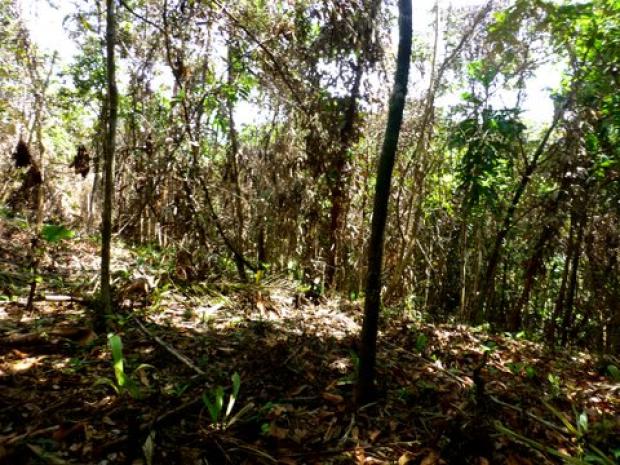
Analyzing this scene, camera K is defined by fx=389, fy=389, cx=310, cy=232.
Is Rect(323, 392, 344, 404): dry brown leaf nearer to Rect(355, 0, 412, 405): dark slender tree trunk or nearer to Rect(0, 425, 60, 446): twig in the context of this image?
Rect(355, 0, 412, 405): dark slender tree trunk

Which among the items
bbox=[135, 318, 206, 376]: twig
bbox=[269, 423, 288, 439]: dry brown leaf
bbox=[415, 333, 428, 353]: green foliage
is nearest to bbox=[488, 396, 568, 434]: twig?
bbox=[415, 333, 428, 353]: green foliage

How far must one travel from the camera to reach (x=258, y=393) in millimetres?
A: 2539

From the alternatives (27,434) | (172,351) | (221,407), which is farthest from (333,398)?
(27,434)

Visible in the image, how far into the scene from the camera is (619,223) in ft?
21.1

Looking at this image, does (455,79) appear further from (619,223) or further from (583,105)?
(619,223)

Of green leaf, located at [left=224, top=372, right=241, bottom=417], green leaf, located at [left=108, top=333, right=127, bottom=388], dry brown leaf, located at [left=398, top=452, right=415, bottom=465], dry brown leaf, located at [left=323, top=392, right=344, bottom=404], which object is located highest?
green leaf, located at [left=108, top=333, right=127, bottom=388]

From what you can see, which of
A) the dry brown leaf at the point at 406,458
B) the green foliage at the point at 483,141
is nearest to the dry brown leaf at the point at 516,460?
the dry brown leaf at the point at 406,458

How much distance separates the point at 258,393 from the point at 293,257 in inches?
146

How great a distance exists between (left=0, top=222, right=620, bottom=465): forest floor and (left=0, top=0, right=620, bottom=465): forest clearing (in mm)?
17

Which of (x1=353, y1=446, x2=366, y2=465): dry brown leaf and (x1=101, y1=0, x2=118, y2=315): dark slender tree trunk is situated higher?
(x1=101, y1=0, x2=118, y2=315): dark slender tree trunk

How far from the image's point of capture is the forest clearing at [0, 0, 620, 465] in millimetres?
2207

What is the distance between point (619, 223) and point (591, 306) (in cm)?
328

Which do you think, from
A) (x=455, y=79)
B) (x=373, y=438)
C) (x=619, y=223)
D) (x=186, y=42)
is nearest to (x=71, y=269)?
(x=186, y=42)

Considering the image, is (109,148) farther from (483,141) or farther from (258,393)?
(483,141)
